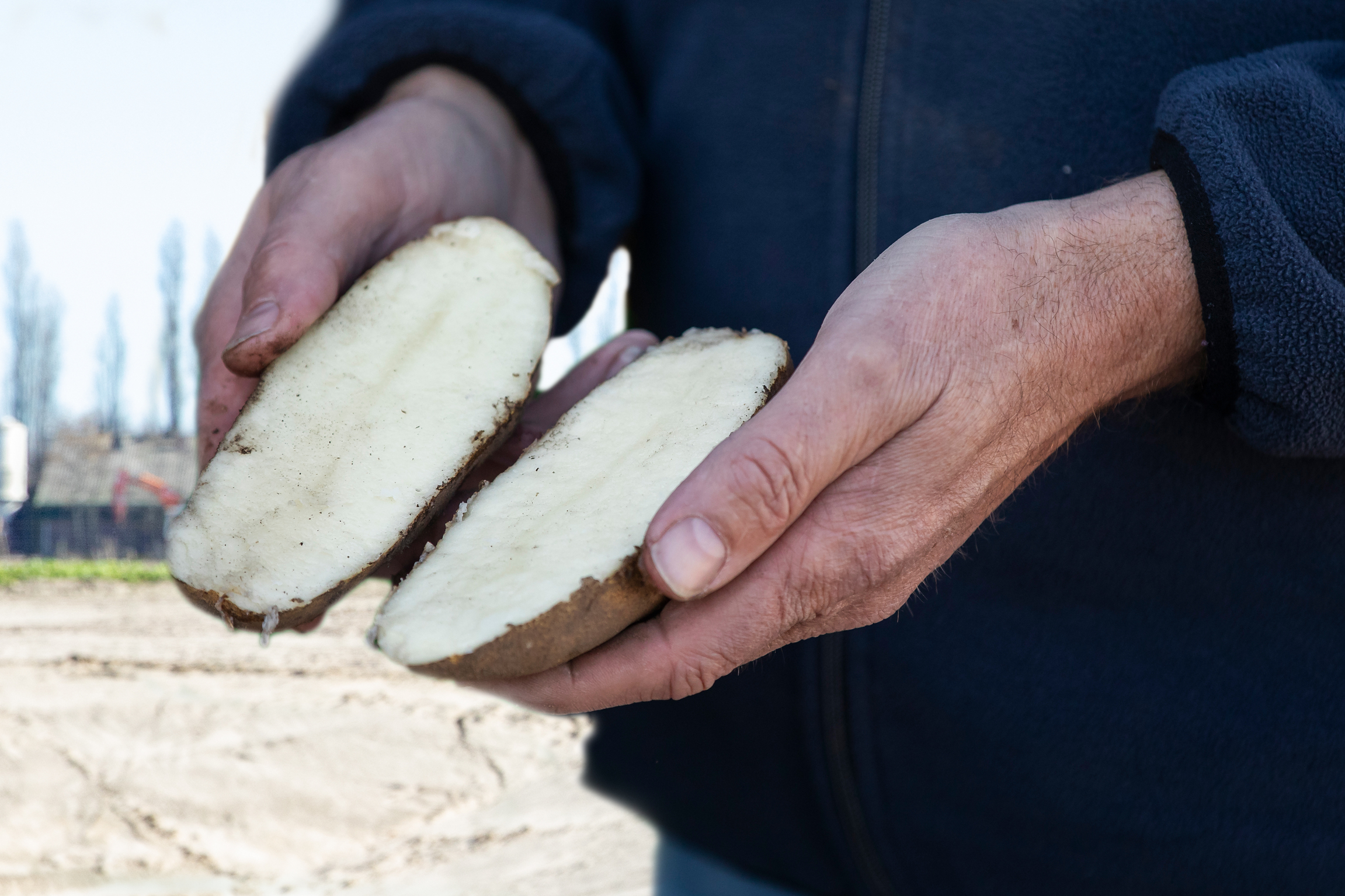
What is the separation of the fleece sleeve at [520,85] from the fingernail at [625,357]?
22cm

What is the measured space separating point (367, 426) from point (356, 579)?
15cm

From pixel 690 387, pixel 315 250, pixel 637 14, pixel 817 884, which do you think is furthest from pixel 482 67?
pixel 817 884

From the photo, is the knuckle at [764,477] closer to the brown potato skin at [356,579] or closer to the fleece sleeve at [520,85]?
the brown potato skin at [356,579]

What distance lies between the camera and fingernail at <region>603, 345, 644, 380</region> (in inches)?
36.5

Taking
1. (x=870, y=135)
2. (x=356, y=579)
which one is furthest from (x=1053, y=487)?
(x=356, y=579)

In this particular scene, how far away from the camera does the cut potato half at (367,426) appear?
750mm

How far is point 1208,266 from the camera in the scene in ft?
2.08

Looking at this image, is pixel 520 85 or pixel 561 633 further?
pixel 520 85

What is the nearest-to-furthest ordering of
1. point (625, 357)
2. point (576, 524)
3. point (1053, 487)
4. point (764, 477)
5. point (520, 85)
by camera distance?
point (764, 477) < point (576, 524) < point (1053, 487) < point (625, 357) < point (520, 85)

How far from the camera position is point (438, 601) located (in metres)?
0.67

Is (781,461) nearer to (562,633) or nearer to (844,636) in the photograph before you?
(562,633)

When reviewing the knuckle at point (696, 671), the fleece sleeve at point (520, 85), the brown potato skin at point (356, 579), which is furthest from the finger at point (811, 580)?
the fleece sleeve at point (520, 85)

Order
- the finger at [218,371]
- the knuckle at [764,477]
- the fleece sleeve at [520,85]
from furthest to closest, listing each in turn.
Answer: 1. the fleece sleeve at [520,85]
2. the finger at [218,371]
3. the knuckle at [764,477]

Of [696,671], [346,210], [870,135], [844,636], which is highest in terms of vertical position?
[870,135]
